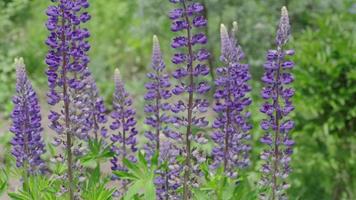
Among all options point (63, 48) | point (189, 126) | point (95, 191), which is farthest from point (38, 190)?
point (189, 126)

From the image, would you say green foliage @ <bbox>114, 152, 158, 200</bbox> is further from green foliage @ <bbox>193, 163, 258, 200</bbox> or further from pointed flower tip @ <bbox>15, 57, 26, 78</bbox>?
pointed flower tip @ <bbox>15, 57, 26, 78</bbox>

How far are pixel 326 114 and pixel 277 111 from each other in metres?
2.94

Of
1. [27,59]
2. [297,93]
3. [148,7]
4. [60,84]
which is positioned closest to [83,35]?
[60,84]

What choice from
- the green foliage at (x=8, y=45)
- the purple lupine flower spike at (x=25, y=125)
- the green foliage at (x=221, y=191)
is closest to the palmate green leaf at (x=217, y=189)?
the green foliage at (x=221, y=191)

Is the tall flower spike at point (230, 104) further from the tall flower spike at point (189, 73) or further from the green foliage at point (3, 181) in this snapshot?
the green foliage at point (3, 181)

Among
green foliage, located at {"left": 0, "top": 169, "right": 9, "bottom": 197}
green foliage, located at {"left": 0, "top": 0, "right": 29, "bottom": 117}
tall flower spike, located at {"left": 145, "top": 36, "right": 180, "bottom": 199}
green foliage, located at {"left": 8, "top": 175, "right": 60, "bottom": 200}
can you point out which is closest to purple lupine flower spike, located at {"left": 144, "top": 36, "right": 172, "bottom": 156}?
tall flower spike, located at {"left": 145, "top": 36, "right": 180, "bottom": 199}

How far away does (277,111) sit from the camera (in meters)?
4.04

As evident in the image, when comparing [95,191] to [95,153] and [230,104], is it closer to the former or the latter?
[95,153]

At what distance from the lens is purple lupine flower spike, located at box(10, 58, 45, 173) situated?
403cm

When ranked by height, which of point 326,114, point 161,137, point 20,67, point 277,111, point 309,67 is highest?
point 20,67

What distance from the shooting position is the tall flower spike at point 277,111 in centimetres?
394

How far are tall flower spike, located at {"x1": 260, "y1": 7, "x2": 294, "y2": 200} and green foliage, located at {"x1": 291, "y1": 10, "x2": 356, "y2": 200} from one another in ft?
8.40

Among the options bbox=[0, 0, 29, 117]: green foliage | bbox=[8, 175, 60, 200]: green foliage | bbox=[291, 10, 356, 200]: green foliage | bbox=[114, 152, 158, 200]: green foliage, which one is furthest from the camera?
bbox=[0, 0, 29, 117]: green foliage

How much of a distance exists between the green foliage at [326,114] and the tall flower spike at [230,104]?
2.52 m
